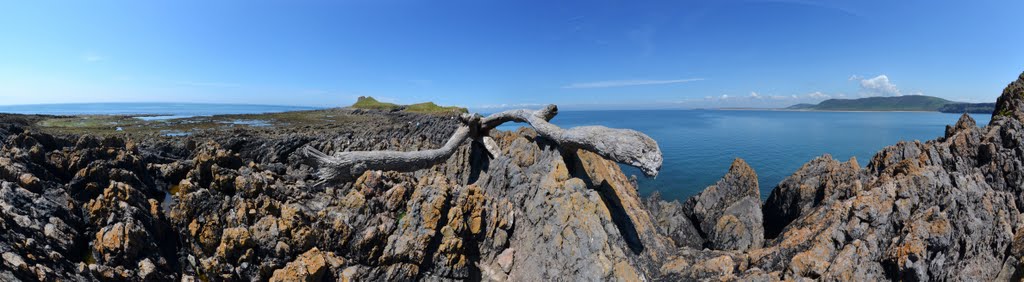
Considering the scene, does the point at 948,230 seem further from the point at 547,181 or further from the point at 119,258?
the point at 119,258

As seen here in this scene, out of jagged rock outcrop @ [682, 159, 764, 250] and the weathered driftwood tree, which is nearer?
the weathered driftwood tree

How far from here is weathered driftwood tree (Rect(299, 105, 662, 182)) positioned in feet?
23.9

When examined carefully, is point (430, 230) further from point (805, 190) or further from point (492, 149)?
point (805, 190)

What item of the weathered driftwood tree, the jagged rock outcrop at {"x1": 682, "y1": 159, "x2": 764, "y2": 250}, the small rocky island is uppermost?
the weathered driftwood tree

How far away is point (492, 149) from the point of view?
44.8 ft

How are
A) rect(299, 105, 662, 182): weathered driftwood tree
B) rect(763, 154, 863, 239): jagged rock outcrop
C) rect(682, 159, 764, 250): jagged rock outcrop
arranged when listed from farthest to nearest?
rect(763, 154, 863, 239): jagged rock outcrop → rect(682, 159, 764, 250): jagged rock outcrop → rect(299, 105, 662, 182): weathered driftwood tree

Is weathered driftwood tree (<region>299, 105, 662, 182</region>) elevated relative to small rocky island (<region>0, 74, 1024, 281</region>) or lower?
elevated

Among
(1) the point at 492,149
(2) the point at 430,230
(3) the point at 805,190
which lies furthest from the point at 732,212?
(2) the point at 430,230

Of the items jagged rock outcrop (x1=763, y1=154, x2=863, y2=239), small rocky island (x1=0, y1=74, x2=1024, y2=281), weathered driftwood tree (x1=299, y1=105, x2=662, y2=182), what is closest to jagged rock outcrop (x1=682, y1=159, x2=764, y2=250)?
jagged rock outcrop (x1=763, y1=154, x2=863, y2=239)

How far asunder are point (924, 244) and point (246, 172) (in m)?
17.4

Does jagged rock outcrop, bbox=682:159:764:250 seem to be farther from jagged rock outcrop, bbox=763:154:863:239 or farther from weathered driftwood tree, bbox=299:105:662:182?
weathered driftwood tree, bbox=299:105:662:182

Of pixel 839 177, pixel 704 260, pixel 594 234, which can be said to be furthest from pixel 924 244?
pixel 839 177

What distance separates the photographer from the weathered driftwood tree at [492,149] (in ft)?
23.9

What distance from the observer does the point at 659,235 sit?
445 inches
